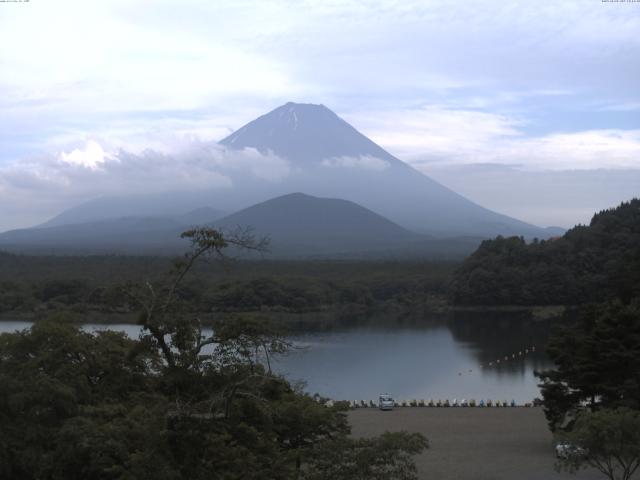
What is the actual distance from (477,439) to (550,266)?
89.9 ft

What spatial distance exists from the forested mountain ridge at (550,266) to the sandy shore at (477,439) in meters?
22.8

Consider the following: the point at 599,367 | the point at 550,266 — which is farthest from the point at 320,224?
the point at 599,367

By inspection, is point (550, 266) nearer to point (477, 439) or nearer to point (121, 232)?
point (477, 439)

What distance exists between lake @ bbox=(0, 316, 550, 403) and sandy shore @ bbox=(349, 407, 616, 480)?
2077mm

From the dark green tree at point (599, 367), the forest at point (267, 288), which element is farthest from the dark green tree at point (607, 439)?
the forest at point (267, 288)

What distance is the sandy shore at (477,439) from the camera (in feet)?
32.2

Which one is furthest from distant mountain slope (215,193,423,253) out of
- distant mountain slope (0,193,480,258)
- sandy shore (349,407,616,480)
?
sandy shore (349,407,616,480)

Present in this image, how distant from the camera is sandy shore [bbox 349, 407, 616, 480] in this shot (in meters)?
9.80

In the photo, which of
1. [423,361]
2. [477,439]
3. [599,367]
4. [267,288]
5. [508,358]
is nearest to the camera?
[599,367]

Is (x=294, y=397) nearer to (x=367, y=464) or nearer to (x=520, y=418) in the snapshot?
(x=367, y=464)

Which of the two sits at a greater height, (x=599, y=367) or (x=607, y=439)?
(x=599, y=367)

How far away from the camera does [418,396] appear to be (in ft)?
59.4

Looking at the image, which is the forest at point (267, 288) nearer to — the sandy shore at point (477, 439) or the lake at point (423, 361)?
the lake at point (423, 361)

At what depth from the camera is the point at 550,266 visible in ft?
125
